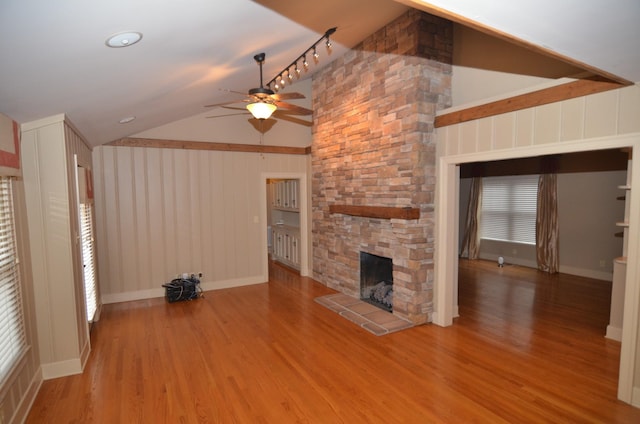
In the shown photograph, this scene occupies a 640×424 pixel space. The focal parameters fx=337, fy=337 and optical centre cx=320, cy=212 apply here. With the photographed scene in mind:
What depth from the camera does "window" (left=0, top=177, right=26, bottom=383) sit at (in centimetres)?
243

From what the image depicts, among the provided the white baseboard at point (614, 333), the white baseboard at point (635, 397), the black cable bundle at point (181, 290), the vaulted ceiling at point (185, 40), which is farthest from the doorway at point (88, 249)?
the white baseboard at point (614, 333)

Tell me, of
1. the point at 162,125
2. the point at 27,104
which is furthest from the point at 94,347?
the point at 162,125

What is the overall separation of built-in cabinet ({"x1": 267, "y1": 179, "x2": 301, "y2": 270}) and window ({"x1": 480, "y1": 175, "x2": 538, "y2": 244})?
15.6 ft

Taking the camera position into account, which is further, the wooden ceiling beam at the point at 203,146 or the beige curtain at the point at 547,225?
the beige curtain at the point at 547,225

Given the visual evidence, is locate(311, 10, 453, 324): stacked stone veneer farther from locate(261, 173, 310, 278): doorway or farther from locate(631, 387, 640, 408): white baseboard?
locate(631, 387, 640, 408): white baseboard

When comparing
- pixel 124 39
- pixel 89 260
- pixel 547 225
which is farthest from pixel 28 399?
pixel 547 225

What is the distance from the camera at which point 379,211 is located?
14.9ft

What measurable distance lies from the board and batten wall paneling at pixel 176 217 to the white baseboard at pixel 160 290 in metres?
0.01

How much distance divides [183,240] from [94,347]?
2.27 m

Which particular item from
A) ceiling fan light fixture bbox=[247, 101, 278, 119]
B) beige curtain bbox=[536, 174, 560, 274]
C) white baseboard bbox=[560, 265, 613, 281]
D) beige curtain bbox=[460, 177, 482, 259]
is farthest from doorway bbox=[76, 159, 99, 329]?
white baseboard bbox=[560, 265, 613, 281]

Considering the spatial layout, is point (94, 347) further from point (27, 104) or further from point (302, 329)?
point (27, 104)

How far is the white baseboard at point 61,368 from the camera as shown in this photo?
10.2 ft

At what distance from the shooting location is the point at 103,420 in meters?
2.58

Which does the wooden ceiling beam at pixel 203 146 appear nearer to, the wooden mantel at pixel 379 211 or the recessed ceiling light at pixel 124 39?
the wooden mantel at pixel 379 211
